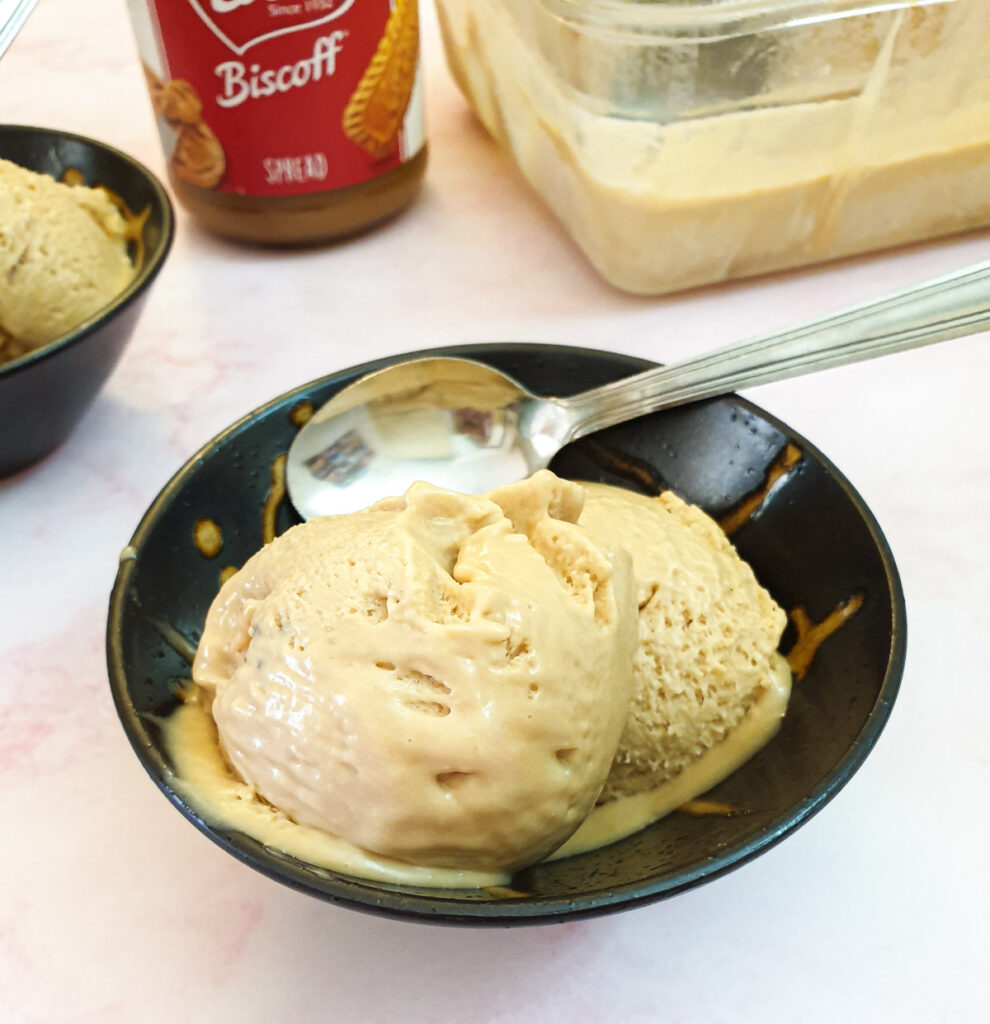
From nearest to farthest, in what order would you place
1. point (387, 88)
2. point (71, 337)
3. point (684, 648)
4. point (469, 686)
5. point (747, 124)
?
point (469, 686), point (684, 648), point (71, 337), point (747, 124), point (387, 88)

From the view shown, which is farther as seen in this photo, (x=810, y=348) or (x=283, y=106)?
(x=283, y=106)

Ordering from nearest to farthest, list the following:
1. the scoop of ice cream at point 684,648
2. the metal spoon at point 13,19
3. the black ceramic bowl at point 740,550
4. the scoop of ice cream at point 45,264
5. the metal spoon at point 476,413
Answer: the black ceramic bowl at point 740,550 → the scoop of ice cream at point 684,648 → the metal spoon at point 476,413 → the scoop of ice cream at point 45,264 → the metal spoon at point 13,19

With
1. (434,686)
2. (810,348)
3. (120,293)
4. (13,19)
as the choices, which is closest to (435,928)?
(434,686)

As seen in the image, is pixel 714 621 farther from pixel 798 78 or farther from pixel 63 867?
pixel 798 78

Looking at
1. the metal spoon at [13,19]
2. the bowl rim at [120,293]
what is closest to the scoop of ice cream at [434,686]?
the bowl rim at [120,293]

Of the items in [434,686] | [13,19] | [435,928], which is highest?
[13,19]

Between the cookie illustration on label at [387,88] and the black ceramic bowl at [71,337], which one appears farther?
the cookie illustration on label at [387,88]

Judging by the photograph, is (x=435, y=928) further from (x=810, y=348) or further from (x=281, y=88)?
(x=281, y=88)

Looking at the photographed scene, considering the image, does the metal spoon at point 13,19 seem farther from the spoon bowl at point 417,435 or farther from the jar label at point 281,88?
the spoon bowl at point 417,435
